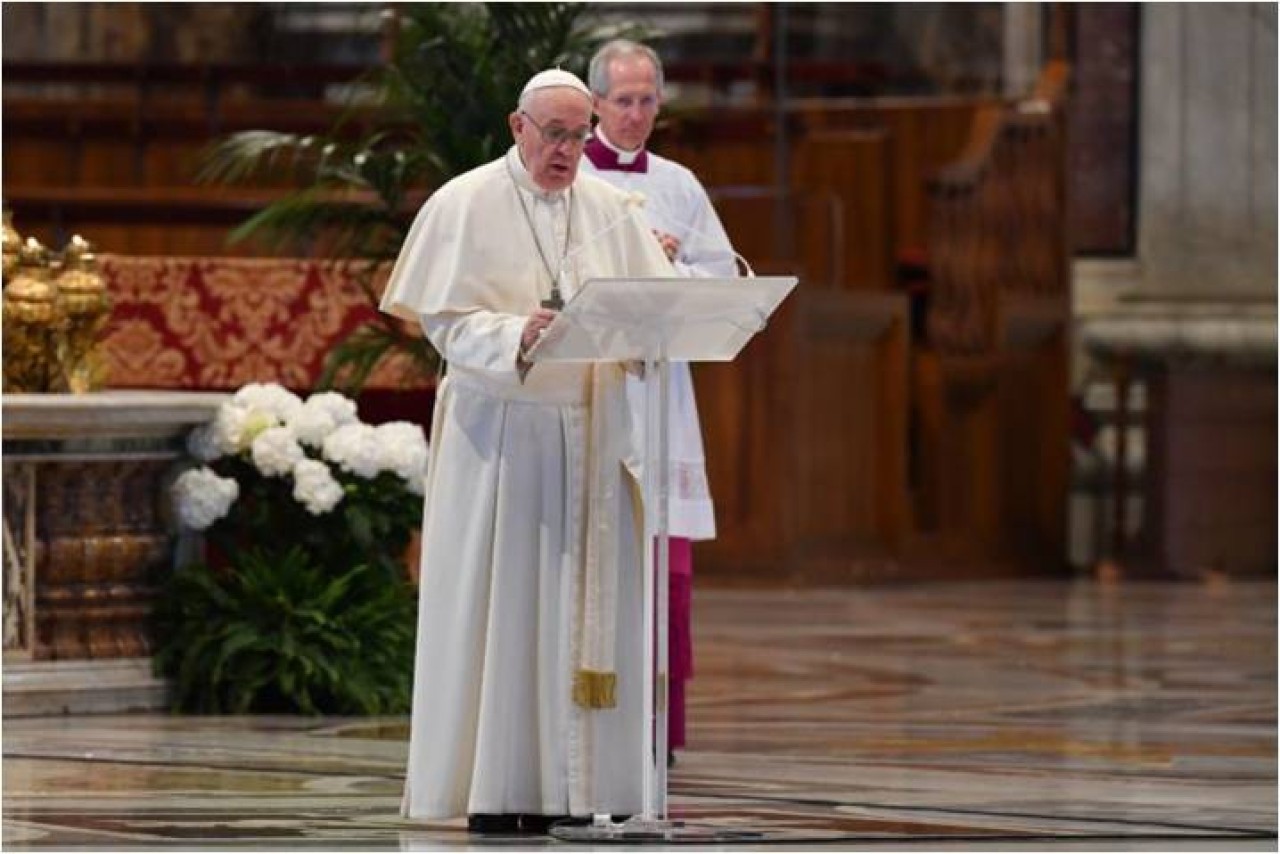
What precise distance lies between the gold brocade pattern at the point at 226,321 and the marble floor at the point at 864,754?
1613 mm

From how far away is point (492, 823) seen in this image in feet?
20.9

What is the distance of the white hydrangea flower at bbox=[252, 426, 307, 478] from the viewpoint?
923cm

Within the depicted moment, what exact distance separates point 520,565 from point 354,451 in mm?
3020

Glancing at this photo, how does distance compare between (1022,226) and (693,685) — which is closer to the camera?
(693,685)

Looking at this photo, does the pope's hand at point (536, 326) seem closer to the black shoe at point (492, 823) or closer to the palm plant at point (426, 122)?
the black shoe at point (492, 823)

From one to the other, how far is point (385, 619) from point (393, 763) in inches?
55.7

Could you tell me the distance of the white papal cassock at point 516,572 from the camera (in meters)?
6.32

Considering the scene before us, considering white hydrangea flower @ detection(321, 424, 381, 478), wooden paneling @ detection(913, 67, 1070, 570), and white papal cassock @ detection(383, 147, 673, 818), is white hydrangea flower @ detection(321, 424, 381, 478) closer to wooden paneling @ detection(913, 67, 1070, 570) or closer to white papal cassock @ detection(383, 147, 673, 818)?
white papal cassock @ detection(383, 147, 673, 818)

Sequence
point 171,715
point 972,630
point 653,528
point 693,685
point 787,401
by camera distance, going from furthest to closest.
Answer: point 787,401, point 972,630, point 693,685, point 171,715, point 653,528

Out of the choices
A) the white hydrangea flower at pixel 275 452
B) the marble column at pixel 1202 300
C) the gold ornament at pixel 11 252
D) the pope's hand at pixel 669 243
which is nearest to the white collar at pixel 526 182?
the pope's hand at pixel 669 243

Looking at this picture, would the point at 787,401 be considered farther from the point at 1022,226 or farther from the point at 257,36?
the point at 257,36

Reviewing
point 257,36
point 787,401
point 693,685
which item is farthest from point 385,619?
point 257,36

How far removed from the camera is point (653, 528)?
630cm

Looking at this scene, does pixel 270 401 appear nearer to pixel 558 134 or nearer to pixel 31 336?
pixel 31 336
